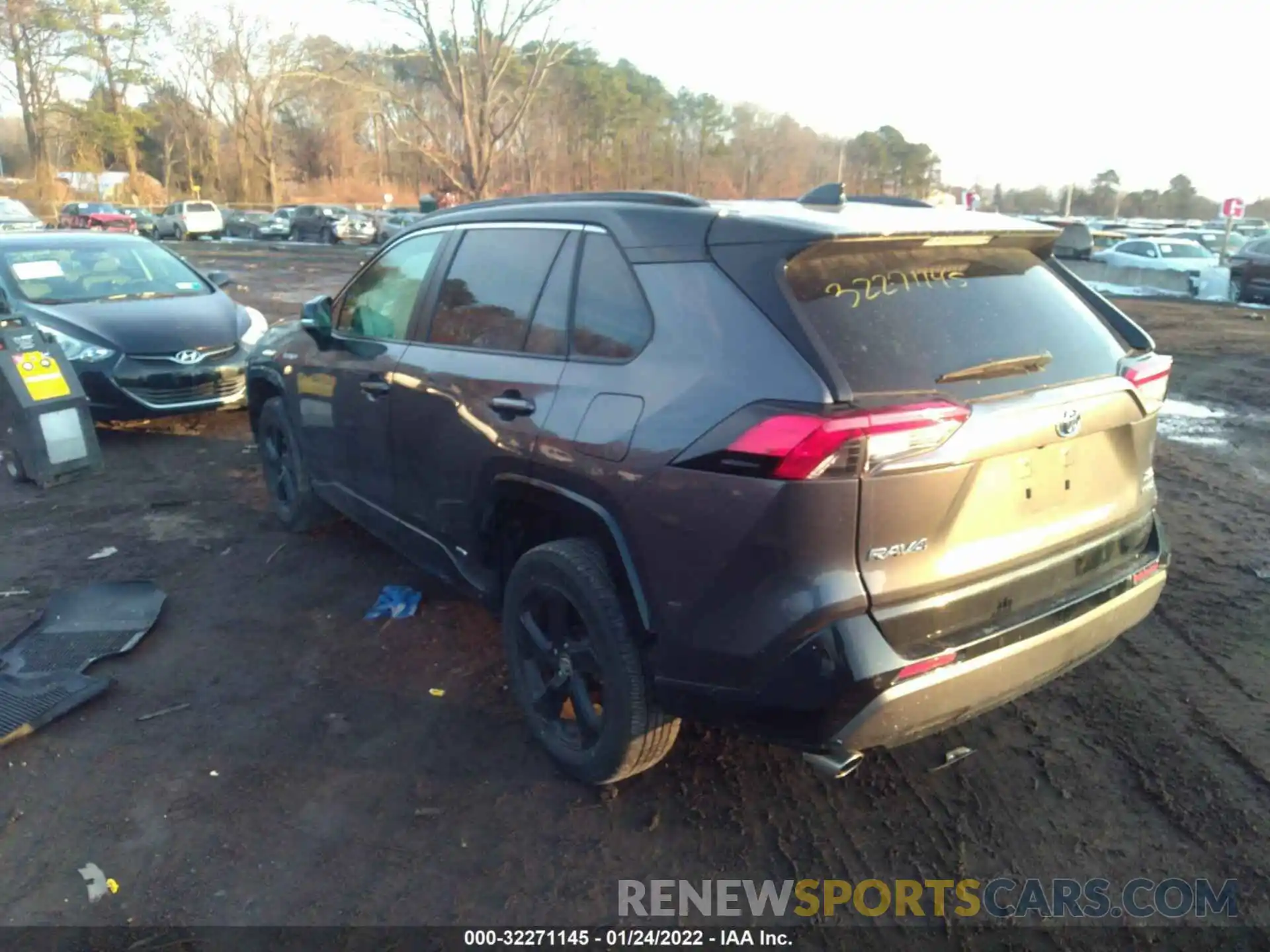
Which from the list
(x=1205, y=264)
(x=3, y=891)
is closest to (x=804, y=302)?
(x=3, y=891)

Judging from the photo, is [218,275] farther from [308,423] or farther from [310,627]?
[310,627]

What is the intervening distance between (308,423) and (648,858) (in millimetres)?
3105

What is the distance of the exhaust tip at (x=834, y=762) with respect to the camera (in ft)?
8.36

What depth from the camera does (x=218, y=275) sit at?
9.21 metres

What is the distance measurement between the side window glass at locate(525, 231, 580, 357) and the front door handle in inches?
6.7

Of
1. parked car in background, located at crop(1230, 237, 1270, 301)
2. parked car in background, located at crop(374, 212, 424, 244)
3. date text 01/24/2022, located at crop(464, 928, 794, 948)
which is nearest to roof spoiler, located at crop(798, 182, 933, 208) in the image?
date text 01/24/2022, located at crop(464, 928, 794, 948)

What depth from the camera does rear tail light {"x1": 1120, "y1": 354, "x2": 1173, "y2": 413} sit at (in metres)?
2.94

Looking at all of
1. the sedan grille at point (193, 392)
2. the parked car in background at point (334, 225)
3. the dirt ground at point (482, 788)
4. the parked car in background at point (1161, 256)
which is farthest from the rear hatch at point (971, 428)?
the parked car in background at point (334, 225)

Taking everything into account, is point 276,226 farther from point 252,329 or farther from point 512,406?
point 512,406

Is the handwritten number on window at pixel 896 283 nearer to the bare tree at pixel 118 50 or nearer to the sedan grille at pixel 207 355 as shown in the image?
the sedan grille at pixel 207 355

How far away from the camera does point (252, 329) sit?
859 cm

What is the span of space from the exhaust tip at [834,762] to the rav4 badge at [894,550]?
0.56 metres

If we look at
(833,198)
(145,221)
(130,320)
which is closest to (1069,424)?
(833,198)

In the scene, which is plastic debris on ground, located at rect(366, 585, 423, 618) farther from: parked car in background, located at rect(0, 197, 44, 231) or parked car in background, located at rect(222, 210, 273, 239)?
parked car in background, located at rect(222, 210, 273, 239)
